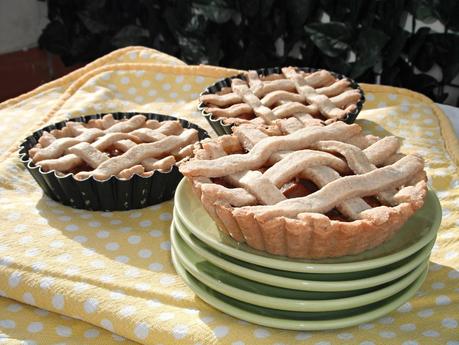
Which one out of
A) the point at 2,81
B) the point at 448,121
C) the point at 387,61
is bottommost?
the point at 2,81

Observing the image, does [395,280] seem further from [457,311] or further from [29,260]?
[29,260]

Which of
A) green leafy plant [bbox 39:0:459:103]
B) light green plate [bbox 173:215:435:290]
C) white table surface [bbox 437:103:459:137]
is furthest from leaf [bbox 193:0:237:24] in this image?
light green plate [bbox 173:215:435:290]

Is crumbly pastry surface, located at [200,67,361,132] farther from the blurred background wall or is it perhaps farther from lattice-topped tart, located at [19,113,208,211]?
the blurred background wall

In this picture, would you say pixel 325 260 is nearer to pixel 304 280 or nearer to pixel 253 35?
pixel 304 280

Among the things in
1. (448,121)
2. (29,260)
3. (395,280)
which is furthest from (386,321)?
(448,121)

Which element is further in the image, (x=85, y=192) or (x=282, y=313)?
(x=85, y=192)

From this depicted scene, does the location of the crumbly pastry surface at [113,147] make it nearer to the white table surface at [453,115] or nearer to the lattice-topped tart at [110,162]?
the lattice-topped tart at [110,162]
